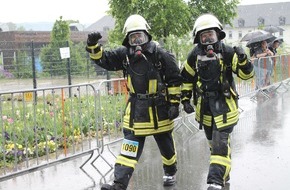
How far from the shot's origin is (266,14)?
326 feet

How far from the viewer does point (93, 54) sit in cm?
509

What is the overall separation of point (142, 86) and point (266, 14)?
99.0 m

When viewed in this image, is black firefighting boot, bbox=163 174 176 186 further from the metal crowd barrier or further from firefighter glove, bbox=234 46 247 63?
firefighter glove, bbox=234 46 247 63

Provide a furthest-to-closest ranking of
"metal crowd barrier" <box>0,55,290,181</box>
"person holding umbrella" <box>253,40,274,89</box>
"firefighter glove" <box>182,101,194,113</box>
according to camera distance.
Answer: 1. "person holding umbrella" <box>253,40,274,89</box>
2. "metal crowd barrier" <box>0,55,290,181</box>
3. "firefighter glove" <box>182,101,194,113</box>

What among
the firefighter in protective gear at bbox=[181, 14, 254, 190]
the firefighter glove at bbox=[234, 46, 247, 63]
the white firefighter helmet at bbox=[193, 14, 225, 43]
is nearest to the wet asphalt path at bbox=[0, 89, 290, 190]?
the firefighter in protective gear at bbox=[181, 14, 254, 190]

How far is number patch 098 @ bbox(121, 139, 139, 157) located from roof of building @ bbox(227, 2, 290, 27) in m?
96.5

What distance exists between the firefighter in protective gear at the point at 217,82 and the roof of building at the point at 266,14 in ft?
315

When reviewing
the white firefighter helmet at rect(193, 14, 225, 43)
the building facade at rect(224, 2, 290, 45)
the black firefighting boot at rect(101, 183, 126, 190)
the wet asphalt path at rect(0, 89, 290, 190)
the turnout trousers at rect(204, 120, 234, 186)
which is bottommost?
the wet asphalt path at rect(0, 89, 290, 190)

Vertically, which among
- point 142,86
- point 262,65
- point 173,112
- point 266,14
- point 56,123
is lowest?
point 56,123

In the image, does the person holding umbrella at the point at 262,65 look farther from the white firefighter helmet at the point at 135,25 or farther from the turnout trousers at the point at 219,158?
the white firefighter helmet at the point at 135,25

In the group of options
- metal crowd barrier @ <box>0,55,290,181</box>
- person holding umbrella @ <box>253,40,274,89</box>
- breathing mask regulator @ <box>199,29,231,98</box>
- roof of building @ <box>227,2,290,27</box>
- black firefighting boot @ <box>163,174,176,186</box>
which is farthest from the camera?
roof of building @ <box>227,2,290,27</box>

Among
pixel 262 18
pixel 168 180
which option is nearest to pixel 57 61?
pixel 168 180

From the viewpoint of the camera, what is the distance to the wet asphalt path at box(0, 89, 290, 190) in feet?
18.1

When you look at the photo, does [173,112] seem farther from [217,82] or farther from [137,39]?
[137,39]
